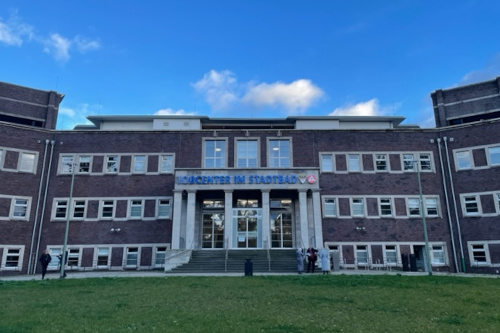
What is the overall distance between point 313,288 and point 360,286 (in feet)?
6.55

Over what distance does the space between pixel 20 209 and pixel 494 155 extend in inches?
1410

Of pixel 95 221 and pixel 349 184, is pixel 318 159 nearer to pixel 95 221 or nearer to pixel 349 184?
pixel 349 184

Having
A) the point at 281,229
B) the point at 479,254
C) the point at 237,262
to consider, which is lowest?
the point at 237,262

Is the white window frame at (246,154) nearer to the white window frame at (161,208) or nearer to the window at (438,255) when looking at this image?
the white window frame at (161,208)

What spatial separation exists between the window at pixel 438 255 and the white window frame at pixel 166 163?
21134 millimetres

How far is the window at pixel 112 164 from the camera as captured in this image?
29938 millimetres

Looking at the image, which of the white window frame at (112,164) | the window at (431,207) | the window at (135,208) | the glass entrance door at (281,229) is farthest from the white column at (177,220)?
the window at (431,207)

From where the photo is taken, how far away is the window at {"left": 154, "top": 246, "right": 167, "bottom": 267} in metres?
27.8

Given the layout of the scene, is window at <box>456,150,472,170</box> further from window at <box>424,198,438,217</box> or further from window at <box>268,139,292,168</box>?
window at <box>268,139,292,168</box>

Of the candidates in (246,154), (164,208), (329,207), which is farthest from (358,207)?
(164,208)

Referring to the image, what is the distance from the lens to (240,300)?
1113cm

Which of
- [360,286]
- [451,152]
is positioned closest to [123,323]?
[360,286]

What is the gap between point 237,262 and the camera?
23797 mm

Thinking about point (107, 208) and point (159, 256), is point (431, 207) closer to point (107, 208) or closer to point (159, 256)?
point (159, 256)
